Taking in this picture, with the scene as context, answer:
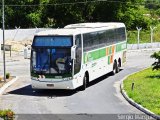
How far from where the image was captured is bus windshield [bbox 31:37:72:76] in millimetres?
24422

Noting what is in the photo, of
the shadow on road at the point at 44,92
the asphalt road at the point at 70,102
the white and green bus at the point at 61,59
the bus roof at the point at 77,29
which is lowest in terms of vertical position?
the shadow on road at the point at 44,92

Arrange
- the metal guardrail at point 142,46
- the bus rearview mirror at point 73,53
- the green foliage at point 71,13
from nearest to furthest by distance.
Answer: the bus rearview mirror at point 73,53 < the metal guardrail at point 142,46 < the green foliage at point 71,13

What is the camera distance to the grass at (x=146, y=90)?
20125 millimetres

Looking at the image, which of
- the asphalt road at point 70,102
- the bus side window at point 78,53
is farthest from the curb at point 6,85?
the bus side window at point 78,53

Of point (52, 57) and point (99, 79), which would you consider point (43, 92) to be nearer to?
point (52, 57)

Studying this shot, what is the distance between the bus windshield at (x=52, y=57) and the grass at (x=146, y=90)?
3524mm

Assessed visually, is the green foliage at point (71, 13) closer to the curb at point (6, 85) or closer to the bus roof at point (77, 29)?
the bus roof at point (77, 29)

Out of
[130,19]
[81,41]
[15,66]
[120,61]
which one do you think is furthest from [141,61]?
[130,19]

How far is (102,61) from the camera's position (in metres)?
30.5

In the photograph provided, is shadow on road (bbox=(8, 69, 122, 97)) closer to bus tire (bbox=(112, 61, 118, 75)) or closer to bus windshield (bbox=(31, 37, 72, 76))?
bus windshield (bbox=(31, 37, 72, 76))

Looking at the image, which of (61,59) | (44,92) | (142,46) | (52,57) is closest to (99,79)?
(44,92)

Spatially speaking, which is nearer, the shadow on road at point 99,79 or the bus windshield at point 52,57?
the bus windshield at point 52,57

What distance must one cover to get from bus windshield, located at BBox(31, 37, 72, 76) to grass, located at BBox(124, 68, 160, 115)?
3524 millimetres

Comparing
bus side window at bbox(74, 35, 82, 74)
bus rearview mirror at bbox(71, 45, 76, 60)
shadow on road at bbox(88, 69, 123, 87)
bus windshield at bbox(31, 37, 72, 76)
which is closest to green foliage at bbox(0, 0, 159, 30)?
shadow on road at bbox(88, 69, 123, 87)
